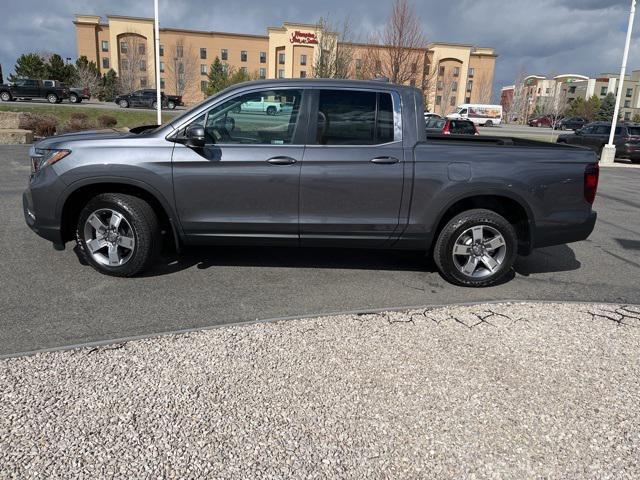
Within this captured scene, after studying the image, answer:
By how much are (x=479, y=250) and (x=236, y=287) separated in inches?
91.4

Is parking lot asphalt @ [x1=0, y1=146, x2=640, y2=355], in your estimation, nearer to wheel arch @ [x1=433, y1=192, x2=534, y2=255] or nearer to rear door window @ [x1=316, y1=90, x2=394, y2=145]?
wheel arch @ [x1=433, y1=192, x2=534, y2=255]

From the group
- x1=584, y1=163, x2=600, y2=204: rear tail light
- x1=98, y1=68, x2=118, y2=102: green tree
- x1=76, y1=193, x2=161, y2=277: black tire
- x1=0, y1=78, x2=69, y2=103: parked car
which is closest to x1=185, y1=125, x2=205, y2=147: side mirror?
x1=76, y1=193, x2=161, y2=277: black tire

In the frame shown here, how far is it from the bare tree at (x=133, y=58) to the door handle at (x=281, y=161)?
72400 mm

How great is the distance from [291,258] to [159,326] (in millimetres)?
1987

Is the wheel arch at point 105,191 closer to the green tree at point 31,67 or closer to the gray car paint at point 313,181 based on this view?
the gray car paint at point 313,181

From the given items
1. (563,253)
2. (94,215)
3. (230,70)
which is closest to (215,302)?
(94,215)

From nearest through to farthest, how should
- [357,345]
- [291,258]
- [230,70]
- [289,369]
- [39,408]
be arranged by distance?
[39,408]
[289,369]
[357,345]
[291,258]
[230,70]

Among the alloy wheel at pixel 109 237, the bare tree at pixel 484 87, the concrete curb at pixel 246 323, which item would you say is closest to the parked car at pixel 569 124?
the bare tree at pixel 484 87

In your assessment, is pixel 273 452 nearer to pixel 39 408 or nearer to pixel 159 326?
pixel 39 408

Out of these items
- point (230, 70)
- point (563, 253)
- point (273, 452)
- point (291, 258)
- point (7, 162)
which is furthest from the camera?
point (230, 70)

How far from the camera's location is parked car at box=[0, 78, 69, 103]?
38.2 metres

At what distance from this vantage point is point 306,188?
14.3 feet

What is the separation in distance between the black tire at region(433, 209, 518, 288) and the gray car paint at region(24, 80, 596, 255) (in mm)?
178

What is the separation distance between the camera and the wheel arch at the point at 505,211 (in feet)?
15.0
